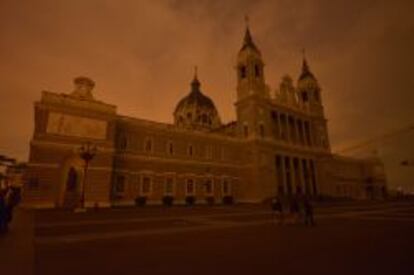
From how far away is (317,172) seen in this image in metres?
51.6

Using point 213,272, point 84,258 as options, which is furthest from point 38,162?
point 213,272

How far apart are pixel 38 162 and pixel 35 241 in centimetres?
1921

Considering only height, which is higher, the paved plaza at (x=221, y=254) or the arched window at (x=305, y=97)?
the arched window at (x=305, y=97)

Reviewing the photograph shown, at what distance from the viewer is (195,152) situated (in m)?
38.2

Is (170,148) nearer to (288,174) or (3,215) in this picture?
(288,174)

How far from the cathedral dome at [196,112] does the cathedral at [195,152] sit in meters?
0.29

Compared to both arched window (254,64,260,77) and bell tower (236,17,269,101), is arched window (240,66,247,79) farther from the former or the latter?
arched window (254,64,260,77)

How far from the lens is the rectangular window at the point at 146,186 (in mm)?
32188

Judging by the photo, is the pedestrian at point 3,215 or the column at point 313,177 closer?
the pedestrian at point 3,215

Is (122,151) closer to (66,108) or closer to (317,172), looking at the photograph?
(66,108)

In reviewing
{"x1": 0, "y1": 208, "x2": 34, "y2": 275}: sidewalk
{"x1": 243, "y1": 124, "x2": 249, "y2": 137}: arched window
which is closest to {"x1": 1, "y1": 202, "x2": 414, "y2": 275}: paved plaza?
{"x1": 0, "y1": 208, "x2": 34, "y2": 275}: sidewalk

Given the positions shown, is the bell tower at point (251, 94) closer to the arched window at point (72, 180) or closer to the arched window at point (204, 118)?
the arched window at point (204, 118)

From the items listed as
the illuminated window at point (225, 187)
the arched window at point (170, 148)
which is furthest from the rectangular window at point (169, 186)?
the illuminated window at point (225, 187)

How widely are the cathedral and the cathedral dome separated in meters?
0.29
